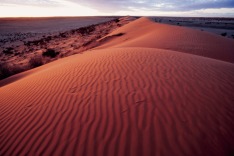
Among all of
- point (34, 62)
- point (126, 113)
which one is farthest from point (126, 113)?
point (34, 62)

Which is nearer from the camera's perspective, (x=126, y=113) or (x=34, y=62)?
(x=126, y=113)

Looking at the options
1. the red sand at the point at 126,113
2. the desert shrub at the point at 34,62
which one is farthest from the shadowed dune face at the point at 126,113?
the desert shrub at the point at 34,62

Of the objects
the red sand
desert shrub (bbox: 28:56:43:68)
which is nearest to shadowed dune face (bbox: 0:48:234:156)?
the red sand

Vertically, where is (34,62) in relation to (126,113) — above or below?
below

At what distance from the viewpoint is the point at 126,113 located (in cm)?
313

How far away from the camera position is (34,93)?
453cm

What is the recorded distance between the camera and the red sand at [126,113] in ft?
8.25

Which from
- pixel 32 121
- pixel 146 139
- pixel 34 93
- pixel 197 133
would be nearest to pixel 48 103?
pixel 32 121

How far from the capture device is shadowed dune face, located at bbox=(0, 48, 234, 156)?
2520 millimetres

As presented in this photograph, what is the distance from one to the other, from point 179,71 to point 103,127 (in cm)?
284

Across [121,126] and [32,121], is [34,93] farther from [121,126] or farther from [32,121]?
[121,126]

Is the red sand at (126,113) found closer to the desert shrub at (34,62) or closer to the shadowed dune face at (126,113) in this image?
the shadowed dune face at (126,113)

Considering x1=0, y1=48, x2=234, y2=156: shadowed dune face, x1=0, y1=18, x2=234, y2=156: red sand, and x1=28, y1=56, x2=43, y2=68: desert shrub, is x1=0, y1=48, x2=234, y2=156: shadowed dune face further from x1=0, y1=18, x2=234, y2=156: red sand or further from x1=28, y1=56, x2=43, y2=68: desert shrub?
x1=28, y1=56, x2=43, y2=68: desert shrub

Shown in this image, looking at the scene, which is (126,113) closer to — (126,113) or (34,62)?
(126,113)
